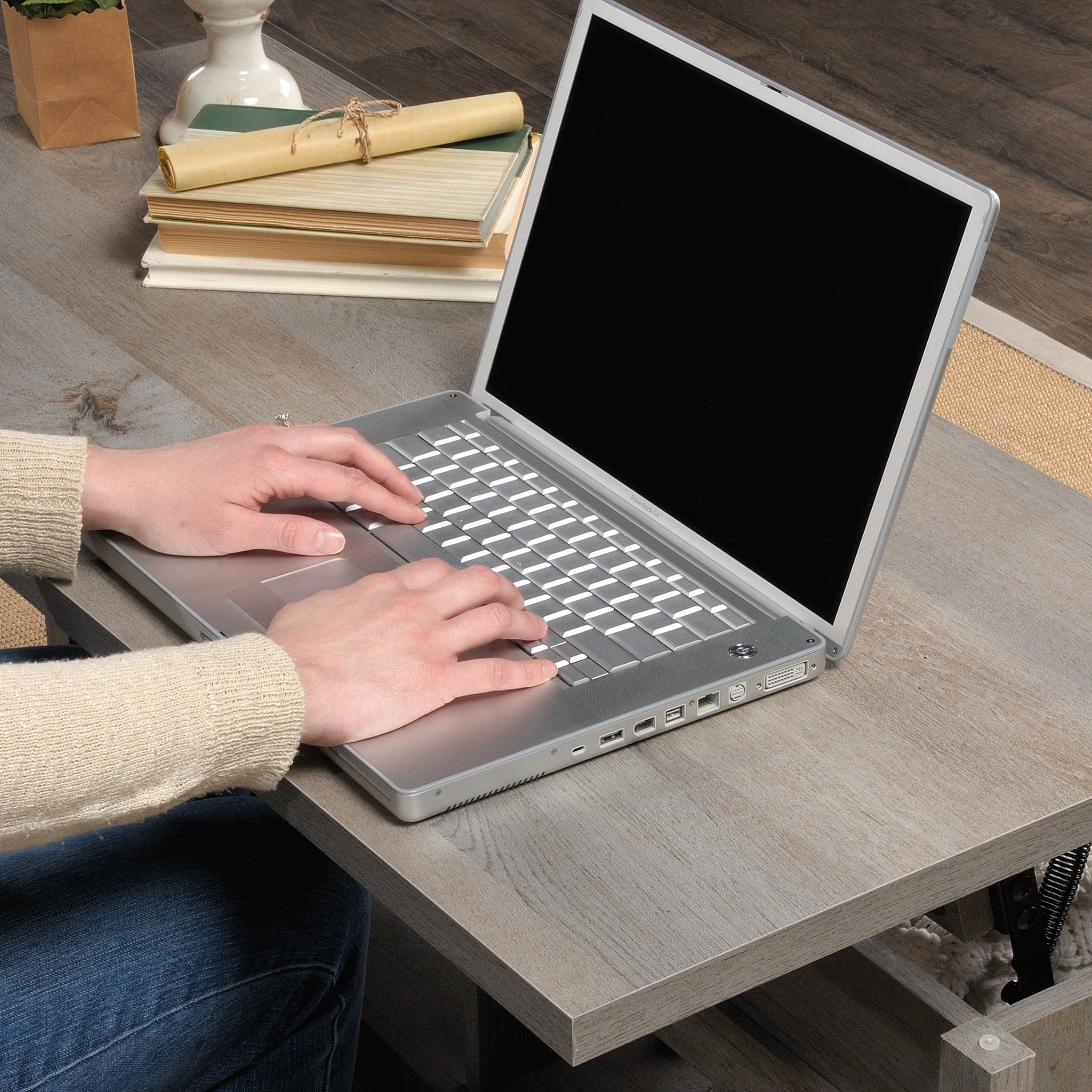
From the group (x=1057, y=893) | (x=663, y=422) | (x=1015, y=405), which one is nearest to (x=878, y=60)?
(x=1015, y=405)

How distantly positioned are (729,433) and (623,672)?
0.60ft

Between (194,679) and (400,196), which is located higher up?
(400,196)

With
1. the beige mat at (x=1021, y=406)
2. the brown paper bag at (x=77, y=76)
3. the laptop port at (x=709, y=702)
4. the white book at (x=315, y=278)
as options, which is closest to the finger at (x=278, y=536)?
the laptop port at (x=709, y=702)

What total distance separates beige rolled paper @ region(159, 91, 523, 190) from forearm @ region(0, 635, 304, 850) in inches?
22.5

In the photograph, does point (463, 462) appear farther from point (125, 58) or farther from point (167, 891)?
point (125, 58)

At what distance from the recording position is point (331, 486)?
0.96m

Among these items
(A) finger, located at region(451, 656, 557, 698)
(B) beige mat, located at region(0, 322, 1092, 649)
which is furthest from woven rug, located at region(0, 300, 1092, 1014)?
(A) finger, located at region(451, 656, 557, 698)

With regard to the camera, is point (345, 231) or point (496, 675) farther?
point (345, 231)

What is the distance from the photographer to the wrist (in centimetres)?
94

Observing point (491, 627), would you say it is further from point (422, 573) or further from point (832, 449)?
point (832, 449)

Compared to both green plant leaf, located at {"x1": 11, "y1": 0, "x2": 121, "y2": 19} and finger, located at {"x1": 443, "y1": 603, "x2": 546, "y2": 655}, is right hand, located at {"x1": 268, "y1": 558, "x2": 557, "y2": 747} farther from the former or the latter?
green plant leaf, located at {"x1": 11, "y1": 0, "x2": 121, "y2": 19}

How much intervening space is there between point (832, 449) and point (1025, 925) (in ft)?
1.69

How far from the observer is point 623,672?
2.74 feet

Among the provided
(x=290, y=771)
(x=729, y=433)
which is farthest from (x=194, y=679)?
(x=729, y=433)
